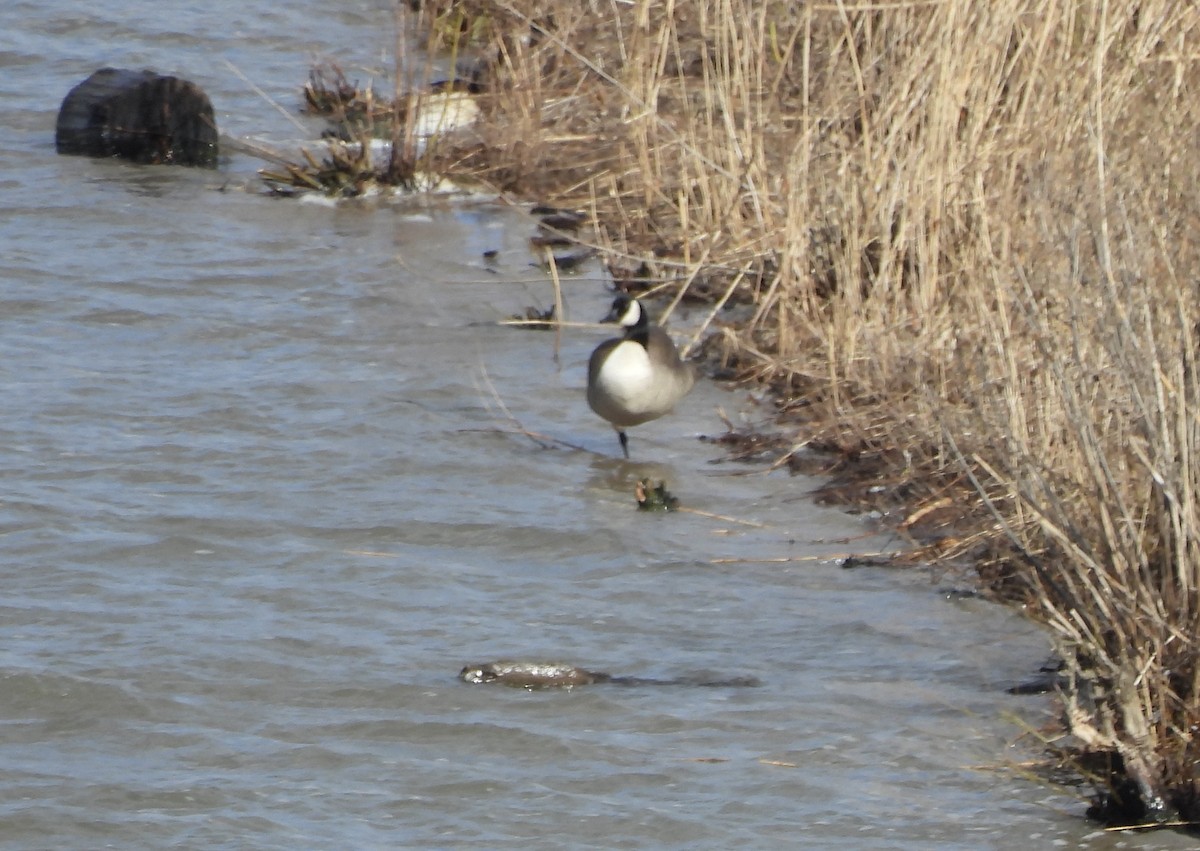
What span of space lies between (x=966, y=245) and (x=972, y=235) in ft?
1.38

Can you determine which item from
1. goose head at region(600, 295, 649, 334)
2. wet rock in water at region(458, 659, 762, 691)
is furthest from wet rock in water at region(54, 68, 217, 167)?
wet rock in water at region(458, 659, 762, 691)

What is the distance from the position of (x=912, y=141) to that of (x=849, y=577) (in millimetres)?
2040

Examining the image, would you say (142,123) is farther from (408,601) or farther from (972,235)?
(408,601)

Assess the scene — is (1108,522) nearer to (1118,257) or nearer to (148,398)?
(1118,257)


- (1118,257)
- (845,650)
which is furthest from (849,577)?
(1118,257)

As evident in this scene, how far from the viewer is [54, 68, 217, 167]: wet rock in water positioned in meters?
11.9

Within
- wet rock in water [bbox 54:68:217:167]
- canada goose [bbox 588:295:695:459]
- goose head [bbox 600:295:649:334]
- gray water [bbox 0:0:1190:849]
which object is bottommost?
gray water [bbox 0:0:1190:849]

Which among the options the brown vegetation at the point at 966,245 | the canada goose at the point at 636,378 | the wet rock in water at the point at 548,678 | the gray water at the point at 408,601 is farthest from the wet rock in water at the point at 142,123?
the wet rock in water at the point at 548,678

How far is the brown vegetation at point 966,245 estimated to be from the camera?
432 cm

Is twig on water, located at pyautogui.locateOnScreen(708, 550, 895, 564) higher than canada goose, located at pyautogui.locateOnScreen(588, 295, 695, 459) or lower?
lower

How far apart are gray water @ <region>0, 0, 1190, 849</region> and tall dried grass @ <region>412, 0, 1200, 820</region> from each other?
355 millimetres

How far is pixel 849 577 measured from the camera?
248 inches

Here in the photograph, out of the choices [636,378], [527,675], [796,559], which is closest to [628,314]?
[636,378]

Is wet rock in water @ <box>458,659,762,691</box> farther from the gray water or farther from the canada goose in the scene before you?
the canada goose
